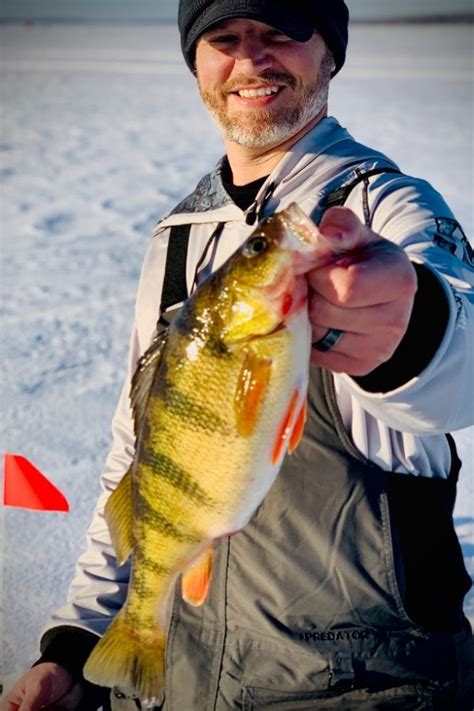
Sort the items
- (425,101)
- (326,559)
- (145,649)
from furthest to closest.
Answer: (425,101) → (326,559) → (145,649)

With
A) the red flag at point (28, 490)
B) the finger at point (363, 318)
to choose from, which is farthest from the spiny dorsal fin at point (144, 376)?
the red flag at point (28, 490)

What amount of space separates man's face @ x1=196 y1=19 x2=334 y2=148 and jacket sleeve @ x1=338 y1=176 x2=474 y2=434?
723 millimetres

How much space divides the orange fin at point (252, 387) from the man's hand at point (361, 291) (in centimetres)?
11

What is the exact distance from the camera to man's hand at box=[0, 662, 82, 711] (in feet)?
6.71

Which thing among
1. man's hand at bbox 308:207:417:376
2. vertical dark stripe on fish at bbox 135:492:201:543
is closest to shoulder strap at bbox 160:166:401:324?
vertical dark stripe on fish at bbox 135:492:201:543

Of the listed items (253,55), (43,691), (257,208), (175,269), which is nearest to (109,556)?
(43,691)

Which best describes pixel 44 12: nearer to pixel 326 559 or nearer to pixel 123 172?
pixel 123 172

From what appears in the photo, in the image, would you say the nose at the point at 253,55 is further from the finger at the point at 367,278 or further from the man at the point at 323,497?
the finger at the point at 367,278

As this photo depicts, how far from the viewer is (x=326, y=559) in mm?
1764

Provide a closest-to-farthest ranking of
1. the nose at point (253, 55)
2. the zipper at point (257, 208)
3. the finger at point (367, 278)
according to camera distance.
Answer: the finger at point (367, 278), the zipper at point (257, 208), the nose at point (253, 55)

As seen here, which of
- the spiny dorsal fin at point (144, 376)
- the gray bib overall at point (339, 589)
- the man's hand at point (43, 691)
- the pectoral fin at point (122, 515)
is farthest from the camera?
the man's hand at point (43, 691)

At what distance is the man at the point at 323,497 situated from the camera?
1438mm

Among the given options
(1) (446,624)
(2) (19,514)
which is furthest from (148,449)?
(2) (19,514)

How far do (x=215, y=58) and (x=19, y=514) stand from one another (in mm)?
1966
